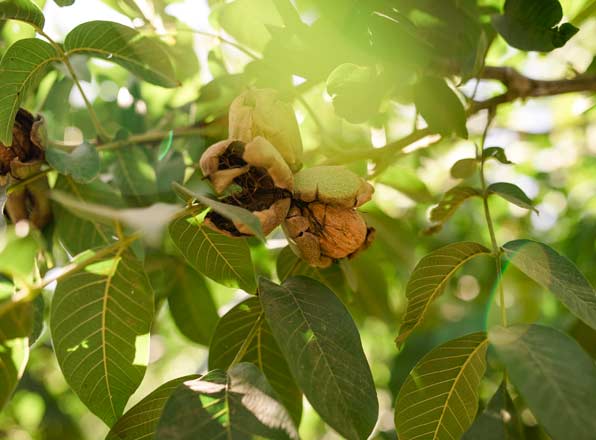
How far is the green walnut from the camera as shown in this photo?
0.93 meters

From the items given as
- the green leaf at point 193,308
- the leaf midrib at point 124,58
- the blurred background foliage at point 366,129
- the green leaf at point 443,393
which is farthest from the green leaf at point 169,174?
the green leaf at point 443,393

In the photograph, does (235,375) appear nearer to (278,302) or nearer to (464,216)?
(278,302)

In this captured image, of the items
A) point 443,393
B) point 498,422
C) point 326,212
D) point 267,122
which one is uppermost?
point 267,122

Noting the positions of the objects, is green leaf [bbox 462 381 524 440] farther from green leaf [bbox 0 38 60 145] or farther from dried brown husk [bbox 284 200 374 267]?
green leaf [bbox 0 38 60 145]

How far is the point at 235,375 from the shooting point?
0.82 m

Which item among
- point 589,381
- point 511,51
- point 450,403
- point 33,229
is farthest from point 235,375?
point 511,51

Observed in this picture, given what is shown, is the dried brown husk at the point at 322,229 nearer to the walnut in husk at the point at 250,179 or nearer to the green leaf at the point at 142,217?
the walnut in husk at the point at 250,179

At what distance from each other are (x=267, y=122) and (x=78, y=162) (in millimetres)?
341

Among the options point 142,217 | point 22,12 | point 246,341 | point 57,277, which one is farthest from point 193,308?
point 142,217

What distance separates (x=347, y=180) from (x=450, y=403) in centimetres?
35

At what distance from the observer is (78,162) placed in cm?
105

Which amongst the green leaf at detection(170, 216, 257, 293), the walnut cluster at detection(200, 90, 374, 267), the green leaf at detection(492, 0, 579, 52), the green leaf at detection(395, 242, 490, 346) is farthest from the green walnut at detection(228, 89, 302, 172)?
the green leaf at detection(492, 0, 579, 52)

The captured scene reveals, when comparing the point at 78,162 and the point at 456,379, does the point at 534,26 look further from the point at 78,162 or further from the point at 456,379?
the point at 78,162

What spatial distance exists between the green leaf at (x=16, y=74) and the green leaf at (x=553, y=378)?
2.58ft
